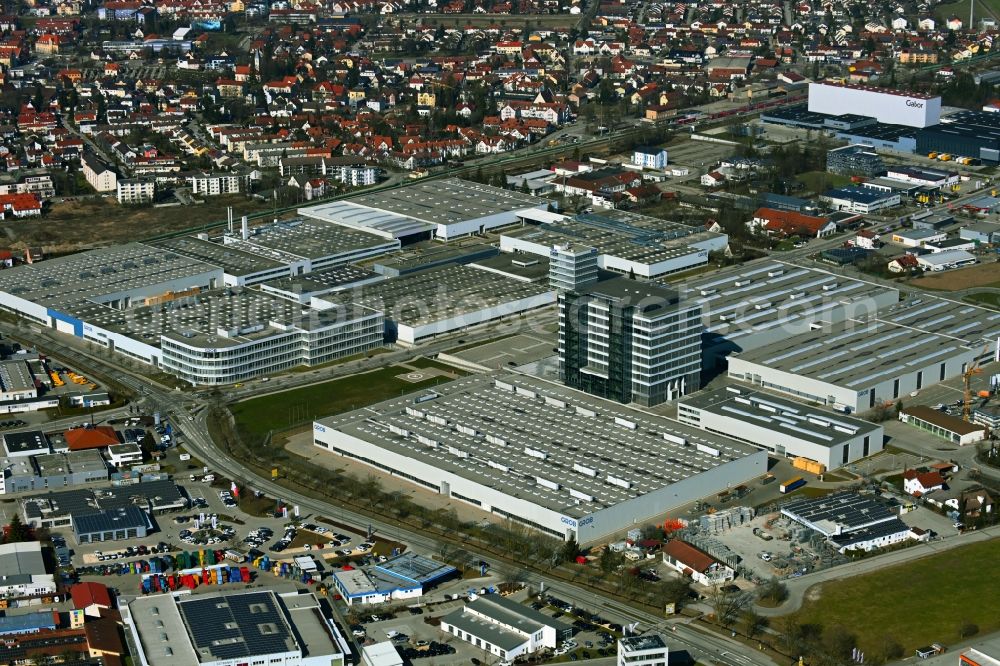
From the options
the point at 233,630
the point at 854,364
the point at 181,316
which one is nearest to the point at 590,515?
the point at 233,630

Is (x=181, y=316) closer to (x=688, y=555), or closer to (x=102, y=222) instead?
(x=102, y=222)

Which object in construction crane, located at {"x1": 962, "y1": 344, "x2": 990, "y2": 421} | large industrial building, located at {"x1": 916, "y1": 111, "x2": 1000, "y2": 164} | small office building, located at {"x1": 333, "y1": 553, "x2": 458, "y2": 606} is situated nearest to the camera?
small office building, located at {"x1": 333, "y1": 553, "x2": 458, "y2": 606}

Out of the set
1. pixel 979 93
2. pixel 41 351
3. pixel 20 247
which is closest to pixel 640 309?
pixel 41 351

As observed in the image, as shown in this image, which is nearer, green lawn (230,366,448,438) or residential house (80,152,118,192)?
green lawn (230,366,448,438)

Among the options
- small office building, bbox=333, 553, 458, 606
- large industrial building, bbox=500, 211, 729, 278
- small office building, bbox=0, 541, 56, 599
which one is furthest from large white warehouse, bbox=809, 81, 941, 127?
small office building, bbox=0, 541, 56, 599

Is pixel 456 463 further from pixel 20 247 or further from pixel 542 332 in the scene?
pixel 20 247

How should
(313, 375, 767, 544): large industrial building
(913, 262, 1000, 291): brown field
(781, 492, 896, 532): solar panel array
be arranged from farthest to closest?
(913, 262, 1000, 291): brown field
(313, 375, 767, 544): large industrial building
(781, 492, 896, 532): solar panel array

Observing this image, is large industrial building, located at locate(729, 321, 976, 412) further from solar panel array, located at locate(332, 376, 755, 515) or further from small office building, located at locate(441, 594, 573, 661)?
small office building, located at locate(441, 594, 573, 661)
